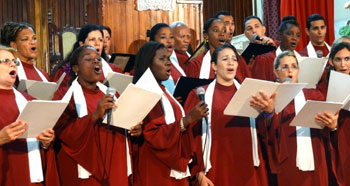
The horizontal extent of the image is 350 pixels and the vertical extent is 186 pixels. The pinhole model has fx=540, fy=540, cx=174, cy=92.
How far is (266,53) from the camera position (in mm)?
5488

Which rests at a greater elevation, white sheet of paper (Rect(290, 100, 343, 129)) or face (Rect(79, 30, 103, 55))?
face (Rect(79, 30, 103, 55))

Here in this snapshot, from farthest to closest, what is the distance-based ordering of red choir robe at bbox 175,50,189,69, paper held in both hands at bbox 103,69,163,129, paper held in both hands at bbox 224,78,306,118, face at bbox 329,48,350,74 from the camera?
red choir robe at bbox 175,50,189,69 → face at bbox 329,48,350,74 → paper held in both hands at bbox 224,78,306,118 → paper held in both hands at bbox 103,69,163,129

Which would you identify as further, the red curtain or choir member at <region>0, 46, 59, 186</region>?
the red curtain

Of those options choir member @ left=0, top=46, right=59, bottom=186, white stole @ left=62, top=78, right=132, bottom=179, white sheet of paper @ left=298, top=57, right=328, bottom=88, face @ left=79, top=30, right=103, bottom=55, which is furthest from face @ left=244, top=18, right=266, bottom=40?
choir member @ left=0, top=46, right=59, bottom=186

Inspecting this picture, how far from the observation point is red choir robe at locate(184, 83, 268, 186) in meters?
4.00

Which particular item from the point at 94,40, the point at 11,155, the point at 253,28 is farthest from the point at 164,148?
the point at 253,28

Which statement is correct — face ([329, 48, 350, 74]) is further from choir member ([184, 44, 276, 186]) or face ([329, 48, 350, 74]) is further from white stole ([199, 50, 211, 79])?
white stole ([199, 50, 211, 79])

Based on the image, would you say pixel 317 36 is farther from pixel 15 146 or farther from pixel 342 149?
pixel 15 146

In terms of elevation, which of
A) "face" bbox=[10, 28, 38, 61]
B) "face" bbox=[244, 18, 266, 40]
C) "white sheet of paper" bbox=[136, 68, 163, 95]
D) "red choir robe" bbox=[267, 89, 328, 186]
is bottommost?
"red choir robe" bbox=[267, 89, 328, 186]

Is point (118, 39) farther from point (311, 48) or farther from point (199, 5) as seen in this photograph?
point (311, 48)

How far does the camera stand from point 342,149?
14.4 feet

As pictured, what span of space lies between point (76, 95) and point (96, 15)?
4.29 meters

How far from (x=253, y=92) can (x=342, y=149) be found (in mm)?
1143

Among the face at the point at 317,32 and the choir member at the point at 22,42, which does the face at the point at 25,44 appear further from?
the face at the point at 317,32
